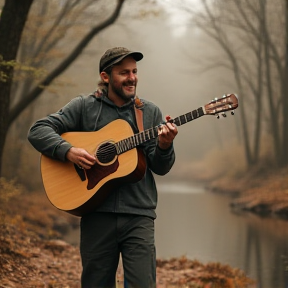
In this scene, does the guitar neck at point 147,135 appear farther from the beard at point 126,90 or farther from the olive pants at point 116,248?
the olive pants at point 116,248

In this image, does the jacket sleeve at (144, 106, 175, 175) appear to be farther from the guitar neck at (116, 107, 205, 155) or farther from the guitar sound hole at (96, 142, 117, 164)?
the guitar sound hole at (96, 142, 117, 164)

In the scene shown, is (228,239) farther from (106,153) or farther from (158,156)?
(158,156)

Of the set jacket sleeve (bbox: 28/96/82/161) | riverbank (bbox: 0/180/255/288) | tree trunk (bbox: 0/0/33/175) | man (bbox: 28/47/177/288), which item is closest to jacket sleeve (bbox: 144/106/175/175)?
man (bbox: 28/47/177/288)

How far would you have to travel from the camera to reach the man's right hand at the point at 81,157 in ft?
13.0

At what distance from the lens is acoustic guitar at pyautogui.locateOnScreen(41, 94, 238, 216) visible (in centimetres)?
380

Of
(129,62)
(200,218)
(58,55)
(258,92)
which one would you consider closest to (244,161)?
(258,92)

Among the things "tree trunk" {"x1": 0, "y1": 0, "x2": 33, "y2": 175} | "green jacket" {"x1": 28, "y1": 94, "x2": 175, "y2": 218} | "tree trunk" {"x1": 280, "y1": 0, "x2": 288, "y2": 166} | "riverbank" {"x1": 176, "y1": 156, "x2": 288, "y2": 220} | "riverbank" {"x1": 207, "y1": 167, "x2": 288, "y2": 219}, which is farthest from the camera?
"tree trunk" {"x1": 280, "y1": 0, "x2": 288, "y2": 166}

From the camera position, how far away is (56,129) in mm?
4148

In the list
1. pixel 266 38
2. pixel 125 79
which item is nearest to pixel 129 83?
pixel 125 79

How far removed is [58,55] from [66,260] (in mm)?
7598

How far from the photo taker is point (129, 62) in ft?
13.0

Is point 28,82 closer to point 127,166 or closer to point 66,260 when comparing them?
point 66,260

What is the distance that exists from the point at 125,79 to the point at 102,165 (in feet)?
1.83

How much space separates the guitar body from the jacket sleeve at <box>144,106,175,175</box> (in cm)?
7
